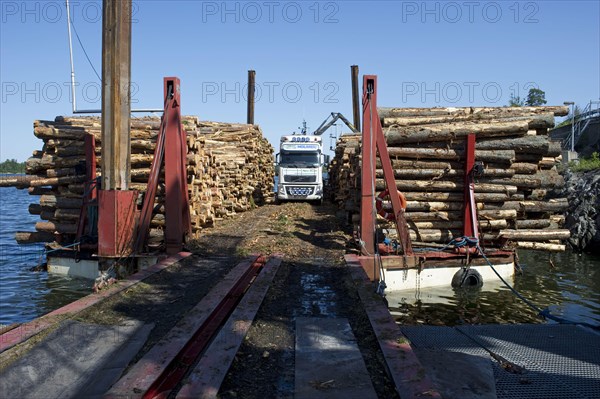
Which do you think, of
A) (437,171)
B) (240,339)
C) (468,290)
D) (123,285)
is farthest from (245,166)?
(240,339)

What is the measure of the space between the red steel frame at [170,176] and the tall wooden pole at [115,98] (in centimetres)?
57

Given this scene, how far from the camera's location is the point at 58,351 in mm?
4672

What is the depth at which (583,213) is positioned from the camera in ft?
59.9

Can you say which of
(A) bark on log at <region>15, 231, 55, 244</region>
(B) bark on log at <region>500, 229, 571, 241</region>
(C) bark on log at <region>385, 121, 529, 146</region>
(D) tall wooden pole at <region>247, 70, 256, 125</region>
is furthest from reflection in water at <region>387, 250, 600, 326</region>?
(D) tall wooden pole at <region>247, 70, 256, 125</region>

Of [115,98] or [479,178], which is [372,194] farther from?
[115,98]

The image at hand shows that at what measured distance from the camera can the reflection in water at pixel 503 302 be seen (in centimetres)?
902

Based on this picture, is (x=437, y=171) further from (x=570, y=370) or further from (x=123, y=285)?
(x=123, y=285)

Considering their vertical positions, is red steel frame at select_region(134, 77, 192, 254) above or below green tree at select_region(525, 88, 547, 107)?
below

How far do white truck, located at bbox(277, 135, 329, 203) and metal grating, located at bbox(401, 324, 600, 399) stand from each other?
1981 centimetres

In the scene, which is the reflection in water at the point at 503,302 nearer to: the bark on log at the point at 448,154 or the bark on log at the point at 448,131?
the bark on log at the point at 448,154

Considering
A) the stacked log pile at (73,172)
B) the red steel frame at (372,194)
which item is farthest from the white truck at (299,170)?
the red steel frame at (372,194)

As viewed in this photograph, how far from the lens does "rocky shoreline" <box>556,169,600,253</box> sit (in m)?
17.7

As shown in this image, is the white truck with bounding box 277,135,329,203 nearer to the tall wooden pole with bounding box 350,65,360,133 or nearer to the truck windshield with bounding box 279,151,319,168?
the truck windshield with bounding box 279,151,319,168

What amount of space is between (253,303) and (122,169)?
4889 mm
